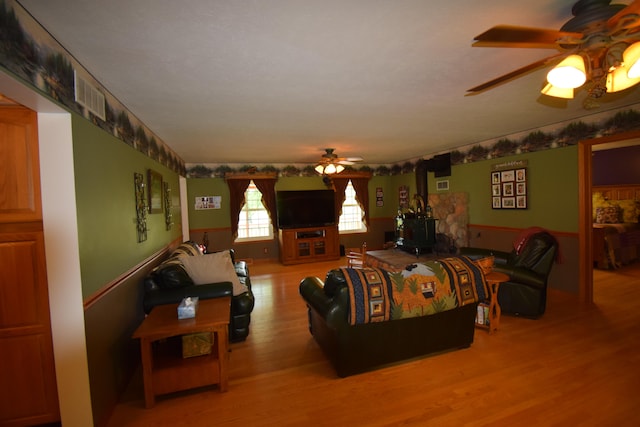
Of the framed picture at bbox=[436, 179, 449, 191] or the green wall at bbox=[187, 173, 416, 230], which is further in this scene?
the green wall at bbox=[187, 173, 416, 230]

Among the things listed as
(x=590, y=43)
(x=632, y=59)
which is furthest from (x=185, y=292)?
(x=632, y=59)

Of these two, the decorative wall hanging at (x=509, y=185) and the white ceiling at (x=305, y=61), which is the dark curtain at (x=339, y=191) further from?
the white ceiling at (x=305, y=61)

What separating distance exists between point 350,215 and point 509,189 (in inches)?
154

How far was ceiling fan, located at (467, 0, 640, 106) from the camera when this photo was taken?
4.31 ft

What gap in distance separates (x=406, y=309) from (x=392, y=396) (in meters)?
0.66

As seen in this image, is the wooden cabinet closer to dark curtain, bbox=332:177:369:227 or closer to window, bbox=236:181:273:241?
window, bbox=236:181:273:241

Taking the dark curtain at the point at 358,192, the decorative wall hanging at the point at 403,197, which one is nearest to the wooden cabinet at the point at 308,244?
the dark curtain at the point at 358,192

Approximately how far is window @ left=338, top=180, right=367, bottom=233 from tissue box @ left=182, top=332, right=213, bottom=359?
223 inches

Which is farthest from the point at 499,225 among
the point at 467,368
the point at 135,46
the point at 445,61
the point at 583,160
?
the point at 135,46

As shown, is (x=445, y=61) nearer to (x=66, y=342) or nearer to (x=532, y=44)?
(x=532, y=44)

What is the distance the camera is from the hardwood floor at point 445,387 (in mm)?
1989

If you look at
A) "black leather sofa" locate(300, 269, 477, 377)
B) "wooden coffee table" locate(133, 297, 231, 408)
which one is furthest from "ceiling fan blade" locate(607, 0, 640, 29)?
"wooden coffee table" locate(133, 297, 231, 408)

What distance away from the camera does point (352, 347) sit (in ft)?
7.83

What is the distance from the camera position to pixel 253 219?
7.18 metres
